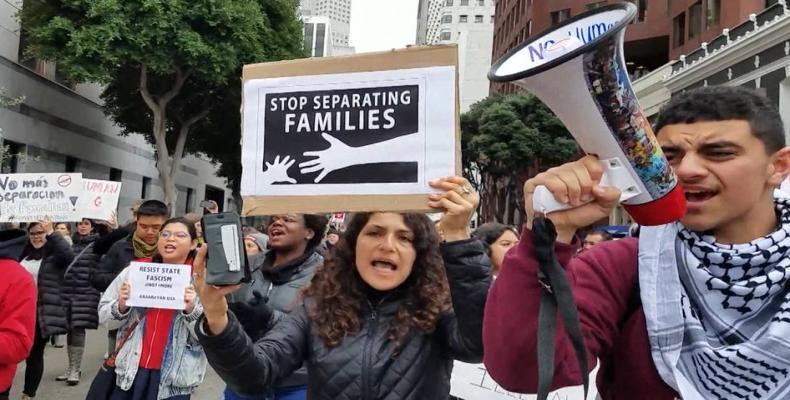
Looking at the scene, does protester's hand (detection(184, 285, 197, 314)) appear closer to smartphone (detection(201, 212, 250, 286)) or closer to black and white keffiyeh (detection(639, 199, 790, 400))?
smartphone (detection(201, 212, 250, 286))

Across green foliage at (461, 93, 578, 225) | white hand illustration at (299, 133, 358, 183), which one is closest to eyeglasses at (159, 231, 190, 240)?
white hand illustration at (299, 133, 358, 183)

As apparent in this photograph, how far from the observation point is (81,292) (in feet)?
22.5

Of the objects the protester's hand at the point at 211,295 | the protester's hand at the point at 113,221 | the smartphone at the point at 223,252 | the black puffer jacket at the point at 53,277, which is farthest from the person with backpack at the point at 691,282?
the protester's hand at the point at 113,221

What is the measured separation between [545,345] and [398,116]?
3.16ft

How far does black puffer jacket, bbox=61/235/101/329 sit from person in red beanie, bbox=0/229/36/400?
343 centimetres

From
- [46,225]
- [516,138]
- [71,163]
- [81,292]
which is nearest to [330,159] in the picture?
[46,225]

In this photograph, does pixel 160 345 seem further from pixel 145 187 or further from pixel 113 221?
pixel 145 187

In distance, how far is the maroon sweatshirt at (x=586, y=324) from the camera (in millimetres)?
1419

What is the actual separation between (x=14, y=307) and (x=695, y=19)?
29000mm

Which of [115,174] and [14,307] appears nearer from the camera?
[14,307]

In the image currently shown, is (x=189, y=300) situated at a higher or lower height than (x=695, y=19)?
lower

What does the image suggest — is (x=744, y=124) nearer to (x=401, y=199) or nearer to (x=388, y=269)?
(x=401, y=199)

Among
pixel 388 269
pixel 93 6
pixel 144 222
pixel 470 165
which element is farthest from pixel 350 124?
pixel 470 165

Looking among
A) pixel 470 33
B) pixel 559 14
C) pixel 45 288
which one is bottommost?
pixel 45 288
